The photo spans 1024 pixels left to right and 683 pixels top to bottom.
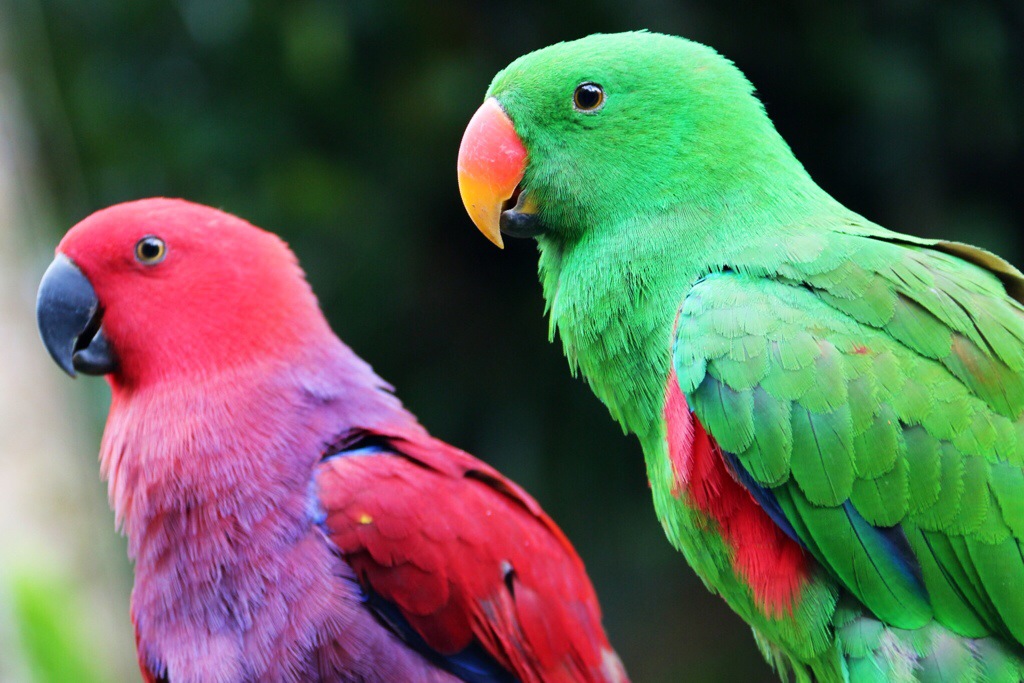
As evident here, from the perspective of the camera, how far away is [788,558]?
1.54m

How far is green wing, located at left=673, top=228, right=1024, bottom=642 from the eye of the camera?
4.83 ft

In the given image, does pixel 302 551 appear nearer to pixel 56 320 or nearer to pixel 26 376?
pixel 56 320

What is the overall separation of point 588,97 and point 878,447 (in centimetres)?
75

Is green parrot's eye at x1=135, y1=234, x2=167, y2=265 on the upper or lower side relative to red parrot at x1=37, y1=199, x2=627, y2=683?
upper

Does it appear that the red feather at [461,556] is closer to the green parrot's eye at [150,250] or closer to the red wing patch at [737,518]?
the red wing patch at [737,518]

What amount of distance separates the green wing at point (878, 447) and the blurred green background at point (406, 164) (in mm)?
1888

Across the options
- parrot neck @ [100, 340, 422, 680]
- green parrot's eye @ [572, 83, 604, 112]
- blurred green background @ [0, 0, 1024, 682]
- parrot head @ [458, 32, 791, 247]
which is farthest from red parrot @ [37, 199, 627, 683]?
blurred green background @ [0, 0, 1024, 682]

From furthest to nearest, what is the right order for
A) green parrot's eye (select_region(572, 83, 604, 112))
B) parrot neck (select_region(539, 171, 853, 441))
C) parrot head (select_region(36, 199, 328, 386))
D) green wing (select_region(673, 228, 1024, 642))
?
parrot head (select_region(36, 199, 328, 386)) < green parrot's eye (select_region(572, 83, 604, 112)) < parrot neck (select_region(539, 171, 853, 441)) < green wing (select_region(673, 228, 1024, 642))

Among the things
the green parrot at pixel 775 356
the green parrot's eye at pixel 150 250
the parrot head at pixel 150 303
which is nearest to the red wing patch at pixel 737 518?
the green parrot at pixel 775 356

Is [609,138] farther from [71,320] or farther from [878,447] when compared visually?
[71,320]

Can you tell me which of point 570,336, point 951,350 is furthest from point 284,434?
point 951,350

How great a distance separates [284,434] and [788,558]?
2.91ft

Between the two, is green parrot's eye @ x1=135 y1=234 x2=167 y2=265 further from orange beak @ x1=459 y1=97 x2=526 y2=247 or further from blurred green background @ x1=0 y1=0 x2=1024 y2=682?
blurred green background @ x1=0 y1=0 x2=1024 y2=682

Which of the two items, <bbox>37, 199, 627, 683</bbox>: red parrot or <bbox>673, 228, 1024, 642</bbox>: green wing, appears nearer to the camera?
<bbox>673, 228, 1024, 642</bbox>: green wing
